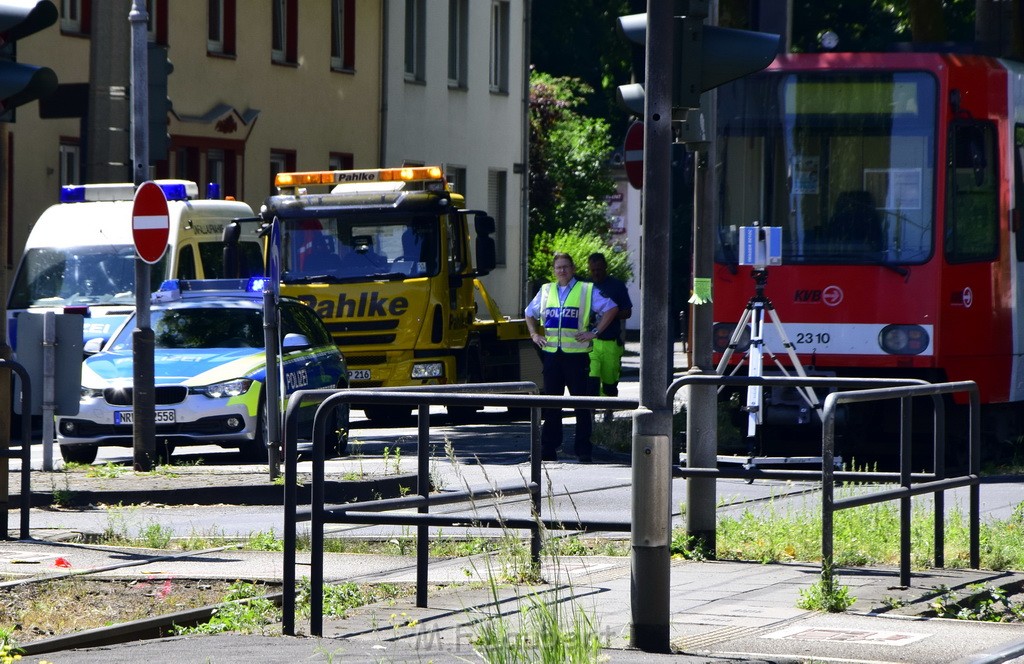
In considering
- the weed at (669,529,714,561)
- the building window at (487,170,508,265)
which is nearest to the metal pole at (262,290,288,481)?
the weed at (669,529,714,561)

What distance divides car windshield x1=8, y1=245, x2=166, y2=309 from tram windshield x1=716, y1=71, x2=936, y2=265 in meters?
7.32

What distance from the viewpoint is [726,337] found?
54.0ft

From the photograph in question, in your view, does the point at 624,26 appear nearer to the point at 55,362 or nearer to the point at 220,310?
the point at 55,362

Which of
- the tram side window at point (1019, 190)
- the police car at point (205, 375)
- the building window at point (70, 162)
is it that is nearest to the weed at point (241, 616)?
the police car at point (205, 375)

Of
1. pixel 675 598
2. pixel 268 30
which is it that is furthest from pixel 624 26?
pixel 268 30

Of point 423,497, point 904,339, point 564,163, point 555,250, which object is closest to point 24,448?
point 423,497

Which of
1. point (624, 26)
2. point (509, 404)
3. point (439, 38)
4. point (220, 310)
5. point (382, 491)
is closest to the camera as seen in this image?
point (509, 404)

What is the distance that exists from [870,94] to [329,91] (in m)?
19.1

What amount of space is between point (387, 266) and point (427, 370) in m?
1.21

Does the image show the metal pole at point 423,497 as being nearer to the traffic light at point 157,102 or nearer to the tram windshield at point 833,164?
the traffic light at point 157,102

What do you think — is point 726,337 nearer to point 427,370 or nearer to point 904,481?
point 427,370

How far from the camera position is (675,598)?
340 inches

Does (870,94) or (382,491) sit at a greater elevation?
(870,94)

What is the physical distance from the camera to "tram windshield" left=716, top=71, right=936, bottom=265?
16.2m
